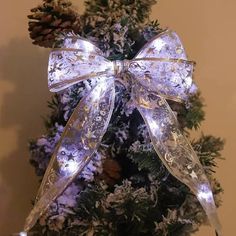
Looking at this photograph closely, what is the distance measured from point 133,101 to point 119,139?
0.06 m

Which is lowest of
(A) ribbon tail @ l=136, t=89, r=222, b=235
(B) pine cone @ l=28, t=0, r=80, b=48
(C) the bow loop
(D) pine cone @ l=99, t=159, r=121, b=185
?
(D) pine cone @ l=99, t=159, r=121, b=185

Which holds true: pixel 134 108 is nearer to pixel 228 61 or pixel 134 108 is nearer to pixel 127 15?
pixel 127 15

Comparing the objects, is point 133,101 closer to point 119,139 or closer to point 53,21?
point 119,139

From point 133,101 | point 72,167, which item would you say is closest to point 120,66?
point 133,101

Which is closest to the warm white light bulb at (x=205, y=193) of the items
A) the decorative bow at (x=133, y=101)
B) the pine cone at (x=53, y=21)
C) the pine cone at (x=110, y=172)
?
the decorative bow at (x=133, y=101)

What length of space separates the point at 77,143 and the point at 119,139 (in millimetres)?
62

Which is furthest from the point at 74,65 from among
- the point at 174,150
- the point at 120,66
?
the point at 174,150

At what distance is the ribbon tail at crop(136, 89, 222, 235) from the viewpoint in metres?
0.63

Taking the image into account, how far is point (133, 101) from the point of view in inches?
25.9

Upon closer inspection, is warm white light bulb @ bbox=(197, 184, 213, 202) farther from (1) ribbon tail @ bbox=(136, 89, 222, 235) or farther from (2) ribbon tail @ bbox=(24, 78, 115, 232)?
(2) ribbon tail @ bbox=(24, 78, 115, 232)

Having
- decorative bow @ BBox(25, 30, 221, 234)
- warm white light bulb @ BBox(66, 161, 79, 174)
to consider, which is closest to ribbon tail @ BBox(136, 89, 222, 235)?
decorative bow @ BBox(25, 30, 221, 234)

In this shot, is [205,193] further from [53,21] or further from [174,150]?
[53,21]

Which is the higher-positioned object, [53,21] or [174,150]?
[53,21]

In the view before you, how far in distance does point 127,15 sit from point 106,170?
9.3 inches
